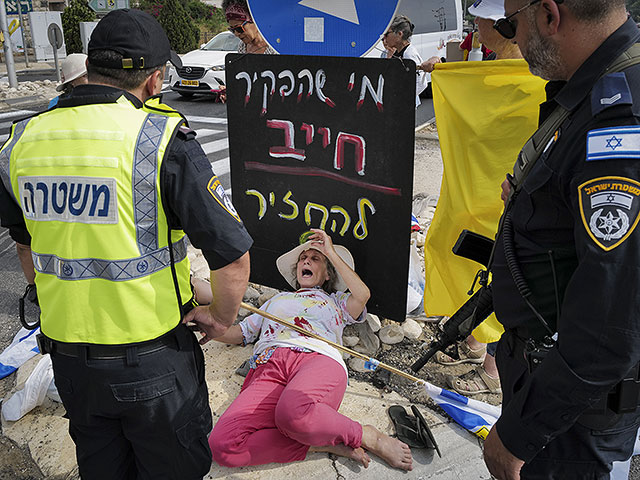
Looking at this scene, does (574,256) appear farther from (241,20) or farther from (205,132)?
(205,132)

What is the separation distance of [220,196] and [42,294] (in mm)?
669

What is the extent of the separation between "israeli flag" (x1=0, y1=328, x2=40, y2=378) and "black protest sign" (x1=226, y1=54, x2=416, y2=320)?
61.1 inches

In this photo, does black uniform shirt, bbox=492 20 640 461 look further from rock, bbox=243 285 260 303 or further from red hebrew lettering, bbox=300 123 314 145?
rock, bbox=243 285 260 303

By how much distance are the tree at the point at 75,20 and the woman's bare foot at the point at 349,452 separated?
1806 cm

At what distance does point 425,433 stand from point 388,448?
22 centimetres

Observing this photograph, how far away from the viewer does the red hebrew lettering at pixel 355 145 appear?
10.4ft

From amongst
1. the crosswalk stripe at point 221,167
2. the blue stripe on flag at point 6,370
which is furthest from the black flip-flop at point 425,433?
the crosswalk stripe at point 221,167

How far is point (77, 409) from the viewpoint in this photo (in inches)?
71.9

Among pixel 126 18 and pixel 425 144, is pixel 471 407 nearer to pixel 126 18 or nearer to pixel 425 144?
pixel 126 18

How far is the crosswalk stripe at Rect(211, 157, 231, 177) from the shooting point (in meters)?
7.10

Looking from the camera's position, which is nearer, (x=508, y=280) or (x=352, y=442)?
(x=508, y=280)

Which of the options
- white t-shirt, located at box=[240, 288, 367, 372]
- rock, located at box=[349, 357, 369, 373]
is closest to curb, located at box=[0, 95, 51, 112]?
white t-shirt, located at box=[240, 288, 367, 372]

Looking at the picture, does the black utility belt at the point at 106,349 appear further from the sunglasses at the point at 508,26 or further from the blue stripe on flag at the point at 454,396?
the blue stripe on flag at the point at 454,396

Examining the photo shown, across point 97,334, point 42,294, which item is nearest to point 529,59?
point 97,334
